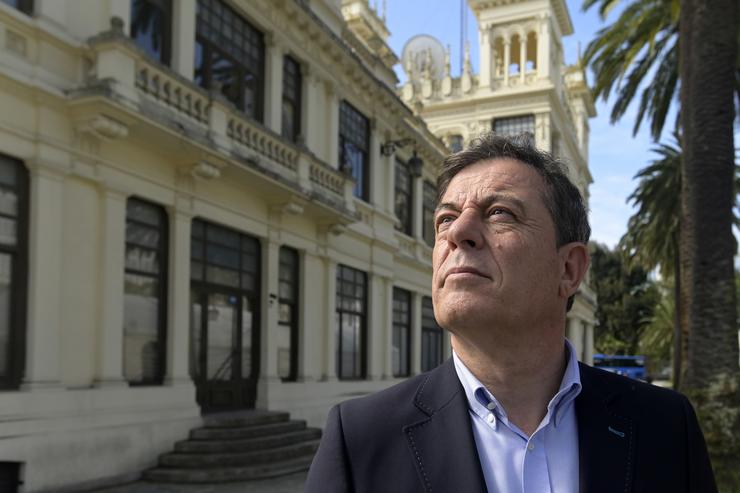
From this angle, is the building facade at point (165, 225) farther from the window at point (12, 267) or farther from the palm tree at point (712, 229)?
the palm tree at point (712, 229)

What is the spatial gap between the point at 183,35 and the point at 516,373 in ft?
39.1

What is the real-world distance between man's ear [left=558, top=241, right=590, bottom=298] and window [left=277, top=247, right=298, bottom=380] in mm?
14056

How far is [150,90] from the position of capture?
11.3 m

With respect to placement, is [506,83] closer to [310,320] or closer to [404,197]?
[404,197]

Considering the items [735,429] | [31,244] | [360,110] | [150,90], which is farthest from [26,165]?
[360,110]

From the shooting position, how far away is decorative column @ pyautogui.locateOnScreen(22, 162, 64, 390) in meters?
9.59

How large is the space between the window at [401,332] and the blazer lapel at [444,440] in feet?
67.0

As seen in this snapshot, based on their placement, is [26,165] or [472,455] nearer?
[472,455]

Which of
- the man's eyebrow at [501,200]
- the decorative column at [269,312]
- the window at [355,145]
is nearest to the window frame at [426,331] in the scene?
the window at [355,145]

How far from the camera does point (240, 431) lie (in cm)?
1252

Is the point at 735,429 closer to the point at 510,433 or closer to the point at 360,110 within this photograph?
the point at 510,433

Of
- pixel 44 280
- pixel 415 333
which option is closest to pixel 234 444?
pixel 44 280

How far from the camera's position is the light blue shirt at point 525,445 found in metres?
1.91

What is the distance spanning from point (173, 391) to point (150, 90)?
182 inches
